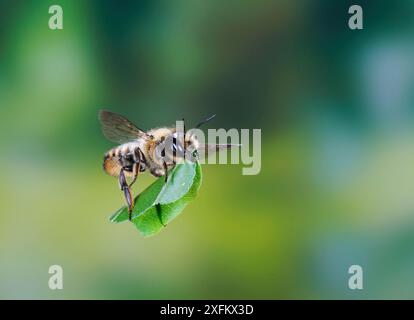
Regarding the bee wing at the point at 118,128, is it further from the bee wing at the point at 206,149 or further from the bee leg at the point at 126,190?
the bee wing at the point at 206,149

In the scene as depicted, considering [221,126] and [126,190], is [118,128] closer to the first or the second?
[126,190]

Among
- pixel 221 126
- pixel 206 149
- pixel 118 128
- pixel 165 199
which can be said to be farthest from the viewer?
pixel 221 126

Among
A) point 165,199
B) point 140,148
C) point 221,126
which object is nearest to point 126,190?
point 140,148

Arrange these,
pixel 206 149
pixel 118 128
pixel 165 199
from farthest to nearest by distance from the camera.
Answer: pixel 118 128
pixel 206 149
pixel 165 199

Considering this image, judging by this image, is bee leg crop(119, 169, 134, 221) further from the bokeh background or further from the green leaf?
the bokeh background

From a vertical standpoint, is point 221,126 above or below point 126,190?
above

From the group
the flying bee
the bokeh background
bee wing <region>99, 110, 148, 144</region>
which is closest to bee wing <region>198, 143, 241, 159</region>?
the flying bee

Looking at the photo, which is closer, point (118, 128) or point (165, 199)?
point (165, 199)
